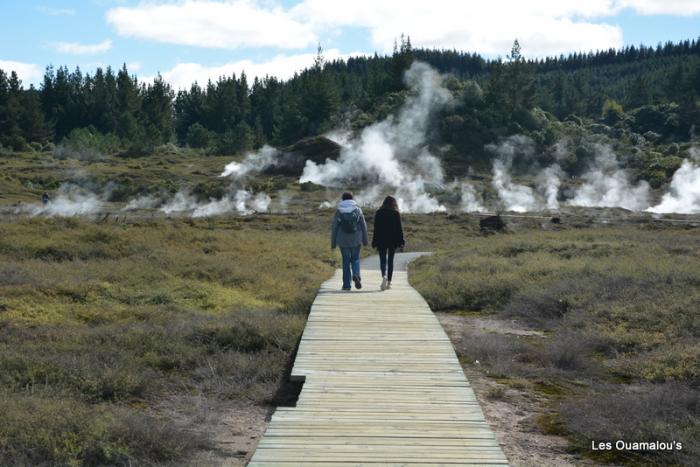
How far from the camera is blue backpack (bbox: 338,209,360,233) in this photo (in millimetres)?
13492

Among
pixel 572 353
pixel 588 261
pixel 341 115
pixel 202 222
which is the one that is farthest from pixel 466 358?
pixel 341 115

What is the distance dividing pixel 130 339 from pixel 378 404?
15.4 feet

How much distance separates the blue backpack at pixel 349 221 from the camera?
13.5 metres

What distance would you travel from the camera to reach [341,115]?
94.2 metres

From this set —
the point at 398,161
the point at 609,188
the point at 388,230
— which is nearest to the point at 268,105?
the point at 398,161

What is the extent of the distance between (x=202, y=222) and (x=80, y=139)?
2144 inches

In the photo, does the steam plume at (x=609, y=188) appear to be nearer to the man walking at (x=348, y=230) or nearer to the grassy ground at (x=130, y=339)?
the grassy ground at (x=130, y=339)

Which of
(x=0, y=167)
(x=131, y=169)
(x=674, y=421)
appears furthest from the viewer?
(x=131, y=169)

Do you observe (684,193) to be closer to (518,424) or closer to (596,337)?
(596,337)

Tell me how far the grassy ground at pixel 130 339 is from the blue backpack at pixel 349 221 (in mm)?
1464

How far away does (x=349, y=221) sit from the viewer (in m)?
13.5

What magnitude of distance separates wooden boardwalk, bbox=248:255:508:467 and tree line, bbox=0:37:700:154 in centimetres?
7600

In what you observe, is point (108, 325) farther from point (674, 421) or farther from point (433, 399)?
point (674, 421)

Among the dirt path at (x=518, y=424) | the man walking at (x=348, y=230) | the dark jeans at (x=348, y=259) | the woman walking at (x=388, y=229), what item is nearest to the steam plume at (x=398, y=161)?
the woman walking at (x=388, y=229)
